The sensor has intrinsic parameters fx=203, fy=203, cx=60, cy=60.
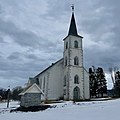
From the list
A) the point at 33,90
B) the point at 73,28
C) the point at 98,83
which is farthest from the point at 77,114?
the point at 98,83

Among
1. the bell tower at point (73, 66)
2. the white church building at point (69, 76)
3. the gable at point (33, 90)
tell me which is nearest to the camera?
the gable at point (33, 90)

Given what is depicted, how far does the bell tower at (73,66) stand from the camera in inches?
1526

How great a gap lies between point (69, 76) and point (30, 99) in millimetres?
15124

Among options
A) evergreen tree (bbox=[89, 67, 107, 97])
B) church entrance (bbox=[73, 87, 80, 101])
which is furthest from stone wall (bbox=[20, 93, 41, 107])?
evergreen tree (bbox=[89, 67, 107, 97])

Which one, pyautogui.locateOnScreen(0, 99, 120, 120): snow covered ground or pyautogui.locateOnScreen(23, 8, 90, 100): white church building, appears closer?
pyautogui.locateOnScreen(0, 99, 120, 120): snow covered ground

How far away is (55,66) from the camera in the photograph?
41.6m

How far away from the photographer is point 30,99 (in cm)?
2489

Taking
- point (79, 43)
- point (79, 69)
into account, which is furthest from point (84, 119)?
point (79, 43)

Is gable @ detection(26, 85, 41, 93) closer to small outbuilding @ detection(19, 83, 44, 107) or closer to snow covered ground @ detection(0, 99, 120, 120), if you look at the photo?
small outbuilding @ detection(19, 83, 44, 107)

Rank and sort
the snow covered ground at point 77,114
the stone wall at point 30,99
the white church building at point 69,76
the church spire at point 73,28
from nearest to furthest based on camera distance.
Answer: the snow covered ground at point 77,114
the stone wall at point 30,99
the white church building at point 69,76
the church spire at point 73,28

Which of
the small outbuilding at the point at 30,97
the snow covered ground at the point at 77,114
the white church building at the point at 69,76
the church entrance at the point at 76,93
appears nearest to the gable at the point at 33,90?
the small outbuilding at the point at 30,97

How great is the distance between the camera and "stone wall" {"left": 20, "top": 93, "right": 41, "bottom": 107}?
80.2 ft

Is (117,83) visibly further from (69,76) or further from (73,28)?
(69,76)

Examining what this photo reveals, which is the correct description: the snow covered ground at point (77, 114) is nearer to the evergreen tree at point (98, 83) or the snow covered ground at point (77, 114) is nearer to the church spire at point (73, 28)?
the church spire at point (73, 28)
